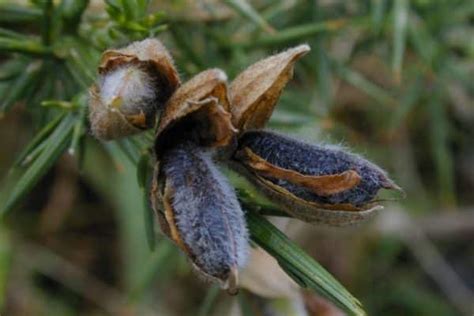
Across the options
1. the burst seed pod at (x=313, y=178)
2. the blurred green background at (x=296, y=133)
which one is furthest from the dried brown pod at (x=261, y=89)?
the blurred green background at (x=296, y=133)

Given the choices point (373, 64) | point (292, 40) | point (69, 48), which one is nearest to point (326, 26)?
point (292, 40)

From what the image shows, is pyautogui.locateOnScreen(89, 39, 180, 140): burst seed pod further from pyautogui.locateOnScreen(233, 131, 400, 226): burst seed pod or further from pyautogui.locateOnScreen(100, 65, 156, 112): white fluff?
pyautogui.locateOnScreen(233, 131, 400, 226): burst seed pod

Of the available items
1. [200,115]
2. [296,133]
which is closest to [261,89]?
[200,115]

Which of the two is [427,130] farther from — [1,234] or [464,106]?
[1,234]

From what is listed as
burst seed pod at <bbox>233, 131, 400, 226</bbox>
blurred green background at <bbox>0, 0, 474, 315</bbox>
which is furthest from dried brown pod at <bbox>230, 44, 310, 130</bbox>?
blurred green background at <bbox>0, 0, 474, 315</bbox>

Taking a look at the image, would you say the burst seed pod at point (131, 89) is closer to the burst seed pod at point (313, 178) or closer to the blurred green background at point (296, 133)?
the burst seed pod at point (313, 178)
